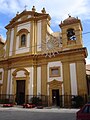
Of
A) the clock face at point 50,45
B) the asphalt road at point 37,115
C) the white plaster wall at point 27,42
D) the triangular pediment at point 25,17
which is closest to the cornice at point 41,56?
the clock face at point 50,45

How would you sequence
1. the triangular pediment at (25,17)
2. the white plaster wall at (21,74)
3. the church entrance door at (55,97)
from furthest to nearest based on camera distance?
the triangular pediment at (25,17) → the white plaster wall at (21,74) → the church entrance door at (55,97)

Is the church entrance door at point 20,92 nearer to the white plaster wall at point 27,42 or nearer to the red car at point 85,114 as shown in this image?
the white plaster wall at point 27,42

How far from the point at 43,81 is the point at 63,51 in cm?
472

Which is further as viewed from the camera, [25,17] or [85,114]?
[25,17]

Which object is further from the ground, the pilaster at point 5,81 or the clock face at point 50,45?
the clock face at point 50,45

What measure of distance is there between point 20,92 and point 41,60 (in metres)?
5.55

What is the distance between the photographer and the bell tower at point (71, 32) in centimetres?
2188

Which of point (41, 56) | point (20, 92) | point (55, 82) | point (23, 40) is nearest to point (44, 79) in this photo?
point (55, 82)

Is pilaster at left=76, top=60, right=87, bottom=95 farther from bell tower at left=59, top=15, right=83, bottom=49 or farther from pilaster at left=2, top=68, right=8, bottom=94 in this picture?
pilaster at left=2, top=68, right=8, bottom=94

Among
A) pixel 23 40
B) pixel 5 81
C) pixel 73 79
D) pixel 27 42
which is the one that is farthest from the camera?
pixel 23 40

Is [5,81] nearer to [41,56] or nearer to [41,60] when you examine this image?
Answer: [41,60]

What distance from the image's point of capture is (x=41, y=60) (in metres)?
23.3

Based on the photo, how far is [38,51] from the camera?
951 inches

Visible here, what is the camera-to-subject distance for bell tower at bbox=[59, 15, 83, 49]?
71.8 ft
